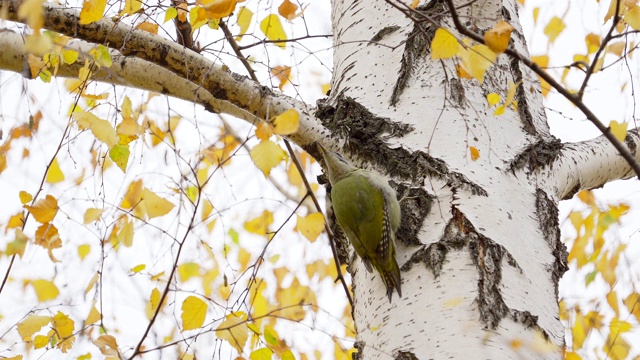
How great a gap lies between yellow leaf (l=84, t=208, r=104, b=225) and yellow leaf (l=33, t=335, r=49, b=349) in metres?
0.73

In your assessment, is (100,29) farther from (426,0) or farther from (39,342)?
(39,342)

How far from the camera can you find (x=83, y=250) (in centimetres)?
491

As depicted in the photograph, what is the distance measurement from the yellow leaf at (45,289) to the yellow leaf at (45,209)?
1036mm

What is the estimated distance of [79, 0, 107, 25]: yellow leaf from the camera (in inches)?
100

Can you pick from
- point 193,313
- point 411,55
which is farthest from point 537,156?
point 193,313

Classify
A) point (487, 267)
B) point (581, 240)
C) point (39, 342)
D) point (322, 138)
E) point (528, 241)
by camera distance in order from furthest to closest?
point (581, 240) < point (39, 342) < point (322, 138) < point (528, 241) < point (487, 267)

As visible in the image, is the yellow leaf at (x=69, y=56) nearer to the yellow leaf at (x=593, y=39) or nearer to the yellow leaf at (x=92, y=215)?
the yellow leaf at (x=92, y=215)

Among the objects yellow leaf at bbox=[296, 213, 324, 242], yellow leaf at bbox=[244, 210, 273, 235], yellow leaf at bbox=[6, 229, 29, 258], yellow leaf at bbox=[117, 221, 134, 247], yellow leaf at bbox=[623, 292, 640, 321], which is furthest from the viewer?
yellow leaf at bbox=[244, 210, 273, 235]

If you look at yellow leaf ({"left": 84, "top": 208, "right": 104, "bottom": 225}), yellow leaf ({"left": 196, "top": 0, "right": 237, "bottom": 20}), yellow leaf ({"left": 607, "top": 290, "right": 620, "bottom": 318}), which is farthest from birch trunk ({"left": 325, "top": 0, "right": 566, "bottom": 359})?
yellow leaf ({"left": 607, "top": 290, "right": 620, "bottom": 318})

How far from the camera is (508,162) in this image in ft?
8.07

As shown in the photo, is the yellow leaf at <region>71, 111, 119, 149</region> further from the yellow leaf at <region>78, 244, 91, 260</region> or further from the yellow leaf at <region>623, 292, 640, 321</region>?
the yellow leaf at <region>623, 292, 640, 321</region>

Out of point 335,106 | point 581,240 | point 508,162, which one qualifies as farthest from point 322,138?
point 581,240

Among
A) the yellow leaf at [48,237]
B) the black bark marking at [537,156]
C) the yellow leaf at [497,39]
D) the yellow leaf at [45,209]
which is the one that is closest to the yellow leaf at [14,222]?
the yellow leaf at [48,237]

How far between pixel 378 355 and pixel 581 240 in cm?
→ 271
